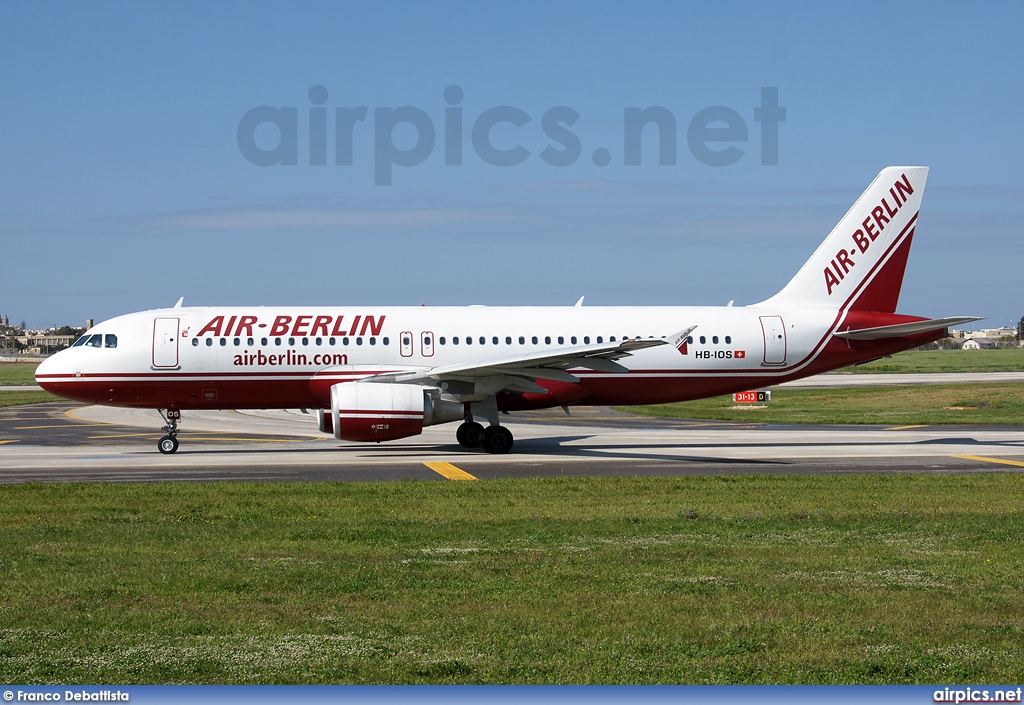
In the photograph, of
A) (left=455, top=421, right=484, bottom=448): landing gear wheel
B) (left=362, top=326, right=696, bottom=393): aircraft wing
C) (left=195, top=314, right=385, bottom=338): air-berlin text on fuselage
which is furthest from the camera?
(left=455, top=421, right=484, bottom=448): landing gear wheel

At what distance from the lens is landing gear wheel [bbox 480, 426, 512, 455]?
91.0 ft

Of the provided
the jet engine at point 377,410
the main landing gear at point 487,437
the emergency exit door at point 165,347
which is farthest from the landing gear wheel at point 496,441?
the emergency exit door at point 165,347

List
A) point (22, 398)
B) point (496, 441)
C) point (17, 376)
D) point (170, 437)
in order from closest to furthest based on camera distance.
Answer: point (496, 441) → point (170, 437) → point (22, 398) → point (17, 376)

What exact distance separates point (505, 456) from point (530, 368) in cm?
235

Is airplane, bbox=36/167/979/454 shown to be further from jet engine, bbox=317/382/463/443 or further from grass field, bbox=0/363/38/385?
grass field, bbox=0/363/38/385

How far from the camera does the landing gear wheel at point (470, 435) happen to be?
28469 millimetres

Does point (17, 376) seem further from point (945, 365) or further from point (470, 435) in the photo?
point (945, 365)

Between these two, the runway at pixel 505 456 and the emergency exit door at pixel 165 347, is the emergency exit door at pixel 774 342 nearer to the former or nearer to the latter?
the runway at pixel 505 456

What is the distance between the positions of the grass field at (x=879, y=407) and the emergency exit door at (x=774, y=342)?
33.9ft

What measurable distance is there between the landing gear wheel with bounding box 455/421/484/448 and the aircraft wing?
5.43 ft

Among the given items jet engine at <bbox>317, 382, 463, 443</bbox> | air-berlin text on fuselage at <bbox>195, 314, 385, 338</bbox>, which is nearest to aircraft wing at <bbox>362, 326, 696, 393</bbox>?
jet engine at <bbox>317, 382, 463, 443</bbox>

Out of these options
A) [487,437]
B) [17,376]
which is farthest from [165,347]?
[17,376]

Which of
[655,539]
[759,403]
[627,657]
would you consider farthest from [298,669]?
[759,403]

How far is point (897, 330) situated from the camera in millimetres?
29391
